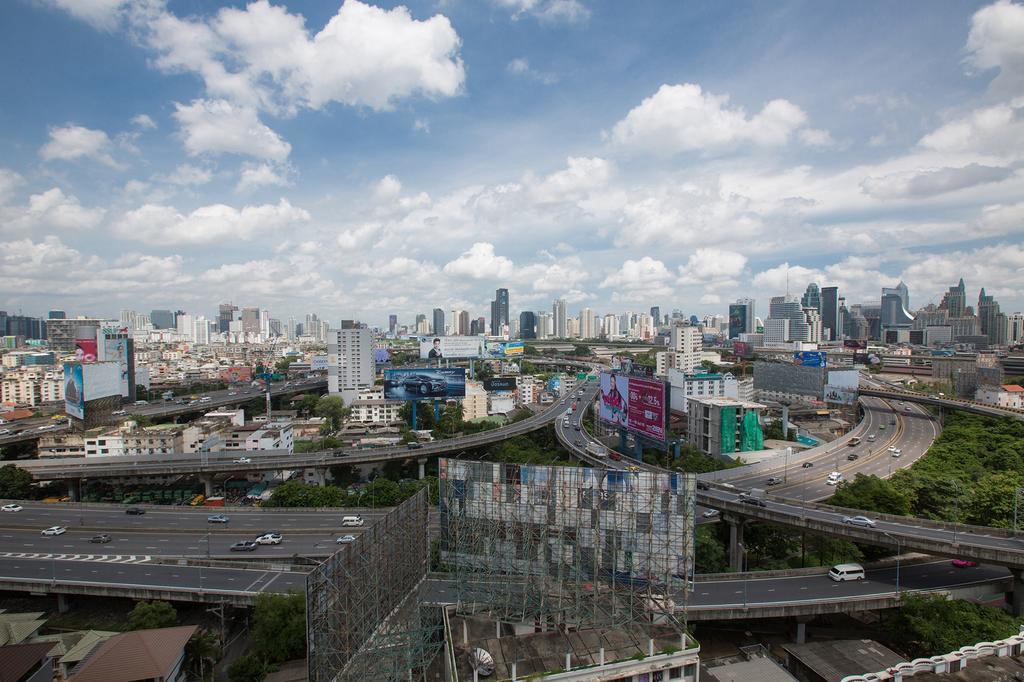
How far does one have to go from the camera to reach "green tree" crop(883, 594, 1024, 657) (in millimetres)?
16469

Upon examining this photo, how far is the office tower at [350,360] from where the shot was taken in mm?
73312

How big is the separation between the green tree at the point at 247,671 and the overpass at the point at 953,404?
212 feet

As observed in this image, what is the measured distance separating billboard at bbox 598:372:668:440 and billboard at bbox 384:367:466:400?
54.5 ft

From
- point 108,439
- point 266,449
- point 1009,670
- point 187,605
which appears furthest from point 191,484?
point 1009,670

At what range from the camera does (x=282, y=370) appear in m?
116

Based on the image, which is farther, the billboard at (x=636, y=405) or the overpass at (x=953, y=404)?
the overpass at (x=953, y=404)

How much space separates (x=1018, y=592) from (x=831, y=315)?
671 ft

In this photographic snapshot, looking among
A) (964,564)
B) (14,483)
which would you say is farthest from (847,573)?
(14,483)

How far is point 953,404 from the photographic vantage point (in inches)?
2283

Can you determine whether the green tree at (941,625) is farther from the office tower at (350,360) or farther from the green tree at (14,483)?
the office tower at (350,360)

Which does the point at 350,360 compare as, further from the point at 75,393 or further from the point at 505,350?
the point at 505,350

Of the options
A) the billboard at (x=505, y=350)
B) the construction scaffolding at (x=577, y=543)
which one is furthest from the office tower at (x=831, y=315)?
the construction scaffolding at (x=577, y=543)

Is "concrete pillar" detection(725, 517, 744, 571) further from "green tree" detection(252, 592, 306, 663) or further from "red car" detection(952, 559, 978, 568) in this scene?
"green tree" detection(252, 592, 306, 663)

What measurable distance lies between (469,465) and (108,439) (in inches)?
1687
